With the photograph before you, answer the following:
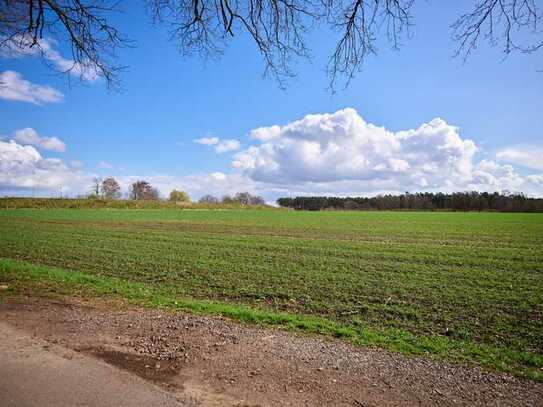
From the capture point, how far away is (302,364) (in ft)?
15.7

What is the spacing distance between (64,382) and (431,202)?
168 m

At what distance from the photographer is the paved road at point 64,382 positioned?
11.7 ft

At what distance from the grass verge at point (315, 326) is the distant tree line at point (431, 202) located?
149m

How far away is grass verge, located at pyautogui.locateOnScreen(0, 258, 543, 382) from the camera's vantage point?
560 cm

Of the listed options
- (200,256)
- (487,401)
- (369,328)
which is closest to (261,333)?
(369,328)

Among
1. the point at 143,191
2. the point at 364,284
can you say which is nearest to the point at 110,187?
the point at 143,191

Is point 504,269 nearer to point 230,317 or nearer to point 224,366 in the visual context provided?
point 230,317

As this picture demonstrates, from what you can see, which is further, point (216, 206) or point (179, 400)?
point (216, 206)

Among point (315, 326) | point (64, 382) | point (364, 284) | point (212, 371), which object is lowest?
point (364, 284)

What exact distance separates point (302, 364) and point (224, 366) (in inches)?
42.0

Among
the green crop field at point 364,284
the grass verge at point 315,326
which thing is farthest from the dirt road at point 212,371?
the green crop field at point 364,284

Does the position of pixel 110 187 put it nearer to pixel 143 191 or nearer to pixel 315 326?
pixel 143 191

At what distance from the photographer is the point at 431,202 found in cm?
15500

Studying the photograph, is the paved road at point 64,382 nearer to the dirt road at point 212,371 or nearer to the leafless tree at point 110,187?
the dirt road at point 212,371
